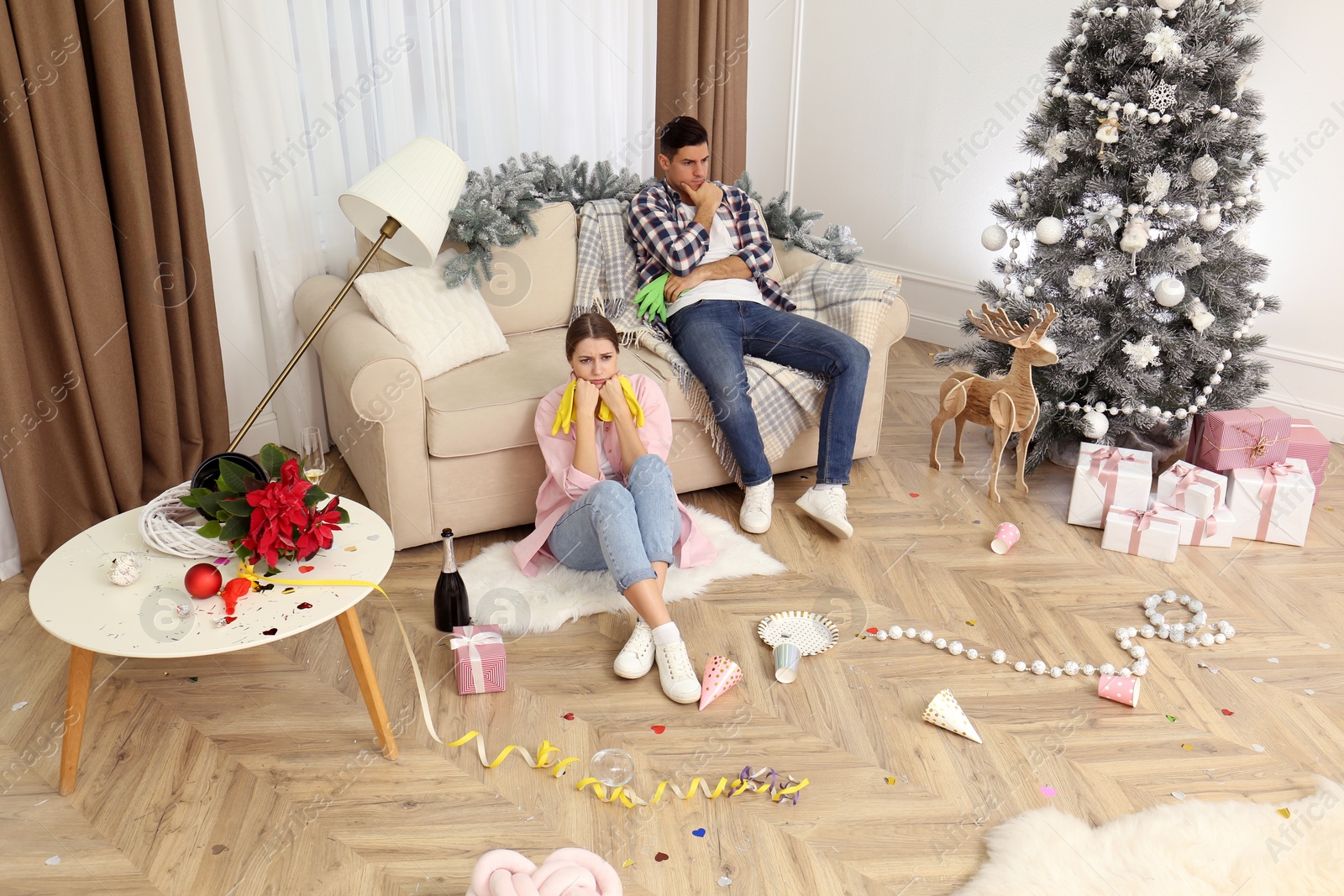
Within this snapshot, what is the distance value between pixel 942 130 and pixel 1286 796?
2.95 m

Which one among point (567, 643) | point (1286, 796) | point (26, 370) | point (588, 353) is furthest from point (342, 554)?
point (1286, 796)

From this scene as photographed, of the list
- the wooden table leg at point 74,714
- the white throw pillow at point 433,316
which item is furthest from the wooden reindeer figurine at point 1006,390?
the wooden table leg at point 74,714

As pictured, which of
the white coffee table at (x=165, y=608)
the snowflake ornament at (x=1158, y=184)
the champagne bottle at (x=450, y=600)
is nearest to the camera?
the white coffee table at (x=165, y=608)

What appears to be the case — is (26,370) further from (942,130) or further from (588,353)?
(942,130)

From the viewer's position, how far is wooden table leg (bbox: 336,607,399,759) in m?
1.82

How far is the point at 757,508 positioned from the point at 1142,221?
137cm

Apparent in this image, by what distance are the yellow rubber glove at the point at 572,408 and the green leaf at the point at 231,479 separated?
827 millimetres

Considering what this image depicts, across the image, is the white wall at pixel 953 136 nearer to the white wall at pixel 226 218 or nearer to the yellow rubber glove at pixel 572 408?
the yellow rubber glove at pixel 572 408

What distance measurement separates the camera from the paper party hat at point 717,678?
2.09 m

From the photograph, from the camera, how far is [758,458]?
2824mm

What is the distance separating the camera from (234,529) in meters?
1.77

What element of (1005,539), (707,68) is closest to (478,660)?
(1005,539)

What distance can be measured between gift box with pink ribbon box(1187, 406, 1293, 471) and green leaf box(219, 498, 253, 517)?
2547 millimetres

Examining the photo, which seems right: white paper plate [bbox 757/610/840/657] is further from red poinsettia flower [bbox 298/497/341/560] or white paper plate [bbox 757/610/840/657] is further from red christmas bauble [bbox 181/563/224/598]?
red christmas bauble [bbox 181/563/224/598]
